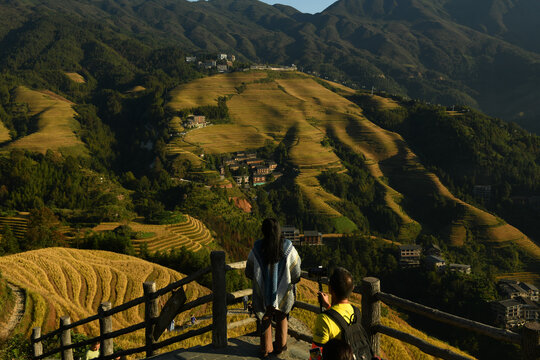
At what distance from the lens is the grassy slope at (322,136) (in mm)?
93938

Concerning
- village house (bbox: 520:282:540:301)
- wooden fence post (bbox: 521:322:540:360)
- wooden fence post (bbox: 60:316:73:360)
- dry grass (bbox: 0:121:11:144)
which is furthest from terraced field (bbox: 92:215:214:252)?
dry grass (bbox: 0:121:11:144)

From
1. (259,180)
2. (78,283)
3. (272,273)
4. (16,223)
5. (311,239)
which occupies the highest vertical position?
(272,273)

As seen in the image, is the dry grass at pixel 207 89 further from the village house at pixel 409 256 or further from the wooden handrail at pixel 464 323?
the wooden handrail at pixel 464 323

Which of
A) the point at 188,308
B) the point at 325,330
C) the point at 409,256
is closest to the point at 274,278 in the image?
the point at 325,330

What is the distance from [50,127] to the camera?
116938 millimetres

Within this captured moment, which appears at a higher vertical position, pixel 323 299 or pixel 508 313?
pixel 323 299

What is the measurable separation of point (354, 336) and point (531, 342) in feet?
5.60

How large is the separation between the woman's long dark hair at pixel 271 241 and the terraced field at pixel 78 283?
29.5 ft

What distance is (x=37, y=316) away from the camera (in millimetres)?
12680

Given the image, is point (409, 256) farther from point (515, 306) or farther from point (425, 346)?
point (425, 346)

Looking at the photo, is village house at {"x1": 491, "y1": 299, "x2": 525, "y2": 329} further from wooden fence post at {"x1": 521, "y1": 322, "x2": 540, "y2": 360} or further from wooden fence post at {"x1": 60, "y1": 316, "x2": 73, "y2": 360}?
wooden fence post at {"x1": 521, "y1": 322, "x2": 540, "y2": 360}

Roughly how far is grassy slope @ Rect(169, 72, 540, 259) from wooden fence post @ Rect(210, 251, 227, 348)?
88.5m

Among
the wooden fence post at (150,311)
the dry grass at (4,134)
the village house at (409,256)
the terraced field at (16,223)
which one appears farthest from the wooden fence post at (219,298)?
the dry grass at (4,134)

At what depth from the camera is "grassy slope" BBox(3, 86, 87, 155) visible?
99750mm
